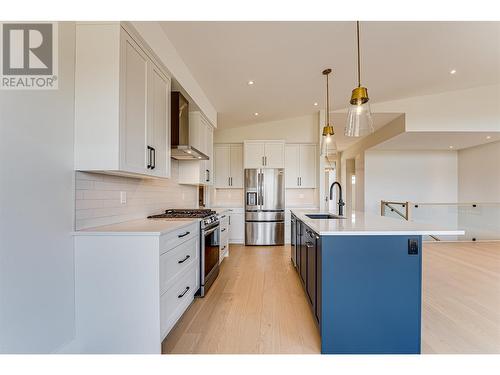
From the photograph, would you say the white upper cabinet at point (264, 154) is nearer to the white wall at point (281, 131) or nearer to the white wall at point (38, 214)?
the white wall at point (281, 131)

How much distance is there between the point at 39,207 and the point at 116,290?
0.71 m

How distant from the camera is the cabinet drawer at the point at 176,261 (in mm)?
1746

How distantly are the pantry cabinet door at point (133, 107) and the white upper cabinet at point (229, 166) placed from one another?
360 centimetres

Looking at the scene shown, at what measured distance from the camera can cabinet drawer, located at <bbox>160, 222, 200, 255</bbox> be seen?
176 cm

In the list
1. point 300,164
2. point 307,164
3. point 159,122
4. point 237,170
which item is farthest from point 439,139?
point 159,122

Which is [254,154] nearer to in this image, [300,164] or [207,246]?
[300,164]

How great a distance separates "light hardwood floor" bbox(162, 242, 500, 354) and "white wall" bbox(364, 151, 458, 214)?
3.93 m

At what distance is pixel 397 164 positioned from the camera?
7664 mm

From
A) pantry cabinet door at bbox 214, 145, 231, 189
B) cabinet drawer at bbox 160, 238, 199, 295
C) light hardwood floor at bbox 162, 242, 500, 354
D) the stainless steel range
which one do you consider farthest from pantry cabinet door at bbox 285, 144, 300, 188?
cabinet drawer at bbox 160, 238, 199, 295

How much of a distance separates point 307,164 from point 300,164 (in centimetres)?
16

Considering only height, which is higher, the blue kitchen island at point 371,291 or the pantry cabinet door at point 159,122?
the pantry cabinet door at point 159,122

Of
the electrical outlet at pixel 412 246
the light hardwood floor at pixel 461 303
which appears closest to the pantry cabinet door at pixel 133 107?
the electrical outlet at pixel 412 246

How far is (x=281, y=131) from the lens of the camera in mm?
5645
